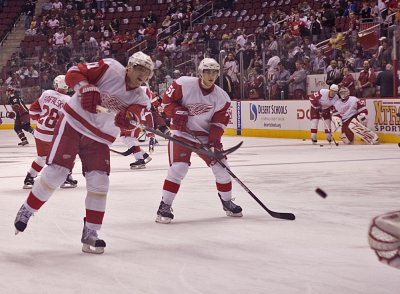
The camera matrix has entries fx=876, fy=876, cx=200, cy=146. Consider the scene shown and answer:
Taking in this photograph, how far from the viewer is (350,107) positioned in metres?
15.5

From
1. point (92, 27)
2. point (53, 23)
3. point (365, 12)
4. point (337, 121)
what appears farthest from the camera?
point (53, 23)

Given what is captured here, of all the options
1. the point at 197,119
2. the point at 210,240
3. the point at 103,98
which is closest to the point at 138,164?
the point at 197,119

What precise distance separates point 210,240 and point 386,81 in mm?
10104

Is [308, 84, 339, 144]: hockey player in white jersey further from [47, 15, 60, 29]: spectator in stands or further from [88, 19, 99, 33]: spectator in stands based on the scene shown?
[47, 15, 60, 29]: spectator in stands

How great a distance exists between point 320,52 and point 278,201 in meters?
8.90

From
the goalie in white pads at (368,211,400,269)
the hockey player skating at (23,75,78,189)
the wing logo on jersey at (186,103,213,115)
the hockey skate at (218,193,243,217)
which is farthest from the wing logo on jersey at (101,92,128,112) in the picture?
the hockey player skating at (23,75,78,189)

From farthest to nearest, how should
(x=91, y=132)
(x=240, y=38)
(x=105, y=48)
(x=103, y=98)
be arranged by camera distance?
(x=105, y=48), (x=240, y=38), (x=103, y=98), (x=91, y=132)

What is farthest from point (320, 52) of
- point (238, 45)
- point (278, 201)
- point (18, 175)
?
point (278, 201)

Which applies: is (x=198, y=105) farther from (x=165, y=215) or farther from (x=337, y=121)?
(x=337, y=121)

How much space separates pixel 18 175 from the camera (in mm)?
10906

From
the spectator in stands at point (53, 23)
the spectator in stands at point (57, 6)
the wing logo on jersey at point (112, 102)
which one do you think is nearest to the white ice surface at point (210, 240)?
the wing logo on jersey at point (112, 102)

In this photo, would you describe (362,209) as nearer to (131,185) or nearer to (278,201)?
(278,201)

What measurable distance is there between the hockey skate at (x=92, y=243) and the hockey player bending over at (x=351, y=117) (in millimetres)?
10628

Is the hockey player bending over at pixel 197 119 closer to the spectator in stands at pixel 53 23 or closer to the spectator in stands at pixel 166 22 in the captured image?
the spectator in stands at pixel 166 22
